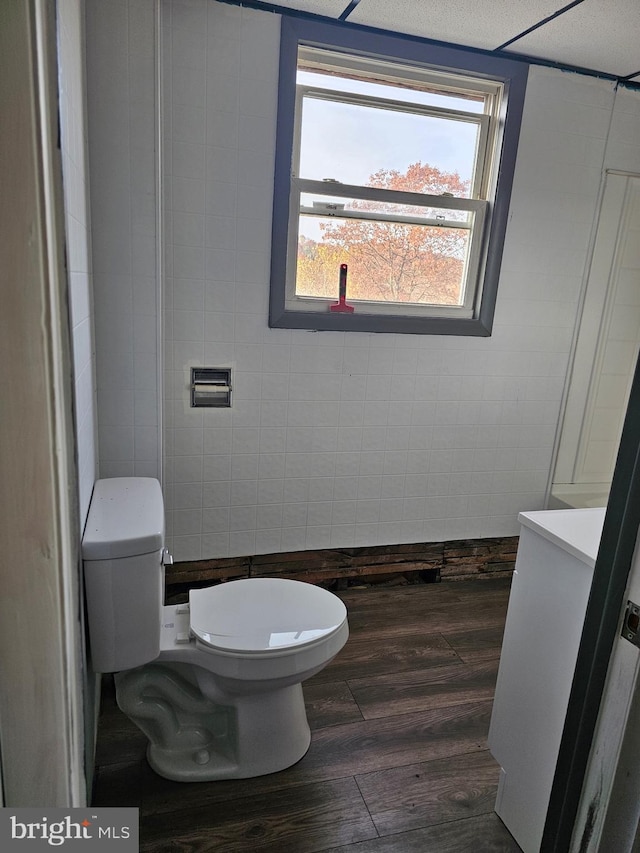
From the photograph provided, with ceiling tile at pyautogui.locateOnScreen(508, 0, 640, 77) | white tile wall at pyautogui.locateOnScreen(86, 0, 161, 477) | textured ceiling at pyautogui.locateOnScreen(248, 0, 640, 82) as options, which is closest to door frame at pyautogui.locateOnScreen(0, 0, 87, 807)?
white tile wall at pyautogui.locateOnScreen(86, 0, 161, 477)

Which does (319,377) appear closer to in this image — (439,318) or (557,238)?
(439,318)

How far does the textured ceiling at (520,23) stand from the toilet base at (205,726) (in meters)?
2.24

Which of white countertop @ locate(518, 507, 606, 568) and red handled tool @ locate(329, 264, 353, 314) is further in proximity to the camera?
red handled tool @ locate(329, 264, 353, 314)

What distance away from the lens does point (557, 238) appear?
2.56 meters

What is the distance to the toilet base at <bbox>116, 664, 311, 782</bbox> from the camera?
64.4 inches

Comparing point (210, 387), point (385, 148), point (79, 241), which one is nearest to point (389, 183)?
point (385, 148)

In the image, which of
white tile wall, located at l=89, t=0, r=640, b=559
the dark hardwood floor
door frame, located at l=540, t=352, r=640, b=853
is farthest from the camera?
white tile wall, located at l=89, t=0, r=640, b=559

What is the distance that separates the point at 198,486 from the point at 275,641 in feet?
3.16

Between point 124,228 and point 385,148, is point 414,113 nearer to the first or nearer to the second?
point 385,148

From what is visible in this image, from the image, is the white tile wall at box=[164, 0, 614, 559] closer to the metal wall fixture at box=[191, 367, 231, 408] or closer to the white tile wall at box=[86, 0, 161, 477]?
the metal wall fixture at box=[191, 367, 231, 408]

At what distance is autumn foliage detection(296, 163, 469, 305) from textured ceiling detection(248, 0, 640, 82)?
48 cm

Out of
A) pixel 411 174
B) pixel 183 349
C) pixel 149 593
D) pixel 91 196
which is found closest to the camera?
pixel 149 593

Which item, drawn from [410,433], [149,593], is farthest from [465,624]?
[149,593]

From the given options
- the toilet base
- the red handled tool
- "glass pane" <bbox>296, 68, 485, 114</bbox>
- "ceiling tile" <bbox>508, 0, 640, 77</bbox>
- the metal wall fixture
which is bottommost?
the toilet base
